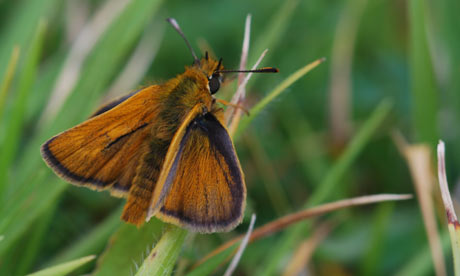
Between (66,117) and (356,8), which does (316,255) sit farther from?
(356,8)

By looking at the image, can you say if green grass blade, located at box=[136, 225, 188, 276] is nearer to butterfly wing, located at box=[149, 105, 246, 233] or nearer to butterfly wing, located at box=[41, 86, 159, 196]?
butterfly wing, located at box=[149, 105, 246, 233]

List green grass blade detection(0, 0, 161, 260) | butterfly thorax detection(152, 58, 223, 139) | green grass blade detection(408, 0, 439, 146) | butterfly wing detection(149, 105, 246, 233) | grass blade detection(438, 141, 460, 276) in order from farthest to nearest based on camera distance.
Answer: green grass blade detection(408, 0, 439, 146) < green grass blade detection(0, 0, 161, 260) < butterfly thorax detection(152, 58, 223, 139) < butterfly wing detection(149, 105, 246, 233) < grass blade detection(438, 141, 460, 276)

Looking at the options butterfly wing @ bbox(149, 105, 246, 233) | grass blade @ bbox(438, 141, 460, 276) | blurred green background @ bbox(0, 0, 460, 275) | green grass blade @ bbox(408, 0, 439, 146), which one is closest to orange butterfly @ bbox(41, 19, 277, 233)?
butterfly wing @ bbox(149, 105, 246, 233)

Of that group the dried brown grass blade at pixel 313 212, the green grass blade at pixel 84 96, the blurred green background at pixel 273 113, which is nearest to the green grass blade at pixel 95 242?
the blurred green background at pixel 273 113

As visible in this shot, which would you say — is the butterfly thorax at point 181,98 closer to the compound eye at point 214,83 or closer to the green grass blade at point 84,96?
the compound eye at point 214,83

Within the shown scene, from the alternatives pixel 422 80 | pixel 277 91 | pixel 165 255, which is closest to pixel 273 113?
pixel 422 80

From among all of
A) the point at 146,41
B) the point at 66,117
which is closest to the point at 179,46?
the point at 146,41

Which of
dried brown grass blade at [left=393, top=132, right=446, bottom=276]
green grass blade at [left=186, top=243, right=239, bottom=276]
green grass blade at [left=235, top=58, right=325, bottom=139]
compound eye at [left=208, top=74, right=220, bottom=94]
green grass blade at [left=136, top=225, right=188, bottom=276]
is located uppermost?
compound eye at [left=208, top=74, right=220, bottom=94]
